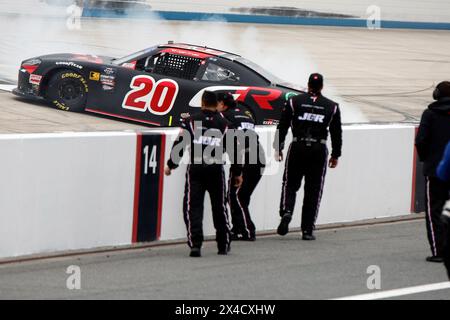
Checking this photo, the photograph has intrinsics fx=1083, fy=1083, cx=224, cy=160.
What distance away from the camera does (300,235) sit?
10992 mm

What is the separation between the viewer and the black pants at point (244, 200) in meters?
10.5

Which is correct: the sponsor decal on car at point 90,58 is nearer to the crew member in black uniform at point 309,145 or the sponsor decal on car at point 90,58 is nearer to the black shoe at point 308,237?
the crew member in black uniform at point 309,145

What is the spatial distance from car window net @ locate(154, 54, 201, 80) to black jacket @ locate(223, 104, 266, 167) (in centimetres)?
510

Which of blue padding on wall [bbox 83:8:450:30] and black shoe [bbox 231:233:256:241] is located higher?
blue padding on wall [bbox 83:8:450:30]

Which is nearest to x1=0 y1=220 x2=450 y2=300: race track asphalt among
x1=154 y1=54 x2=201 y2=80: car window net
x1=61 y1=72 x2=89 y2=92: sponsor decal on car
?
x1=154 y1=54 x2=201 y2=80: car window net

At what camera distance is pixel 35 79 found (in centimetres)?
1602

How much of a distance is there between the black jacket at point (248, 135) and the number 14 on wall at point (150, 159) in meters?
0.75

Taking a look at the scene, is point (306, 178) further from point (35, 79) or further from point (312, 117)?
point (35, 79)

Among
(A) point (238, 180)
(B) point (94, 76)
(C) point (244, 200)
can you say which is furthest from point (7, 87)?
(A) point (238, 180)

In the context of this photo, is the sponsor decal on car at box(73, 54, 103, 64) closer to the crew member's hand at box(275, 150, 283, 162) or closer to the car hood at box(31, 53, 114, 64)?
the car hood at box(31, 53, 114, 64)

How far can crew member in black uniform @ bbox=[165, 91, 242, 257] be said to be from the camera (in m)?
9.47

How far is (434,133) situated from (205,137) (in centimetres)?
204
